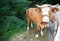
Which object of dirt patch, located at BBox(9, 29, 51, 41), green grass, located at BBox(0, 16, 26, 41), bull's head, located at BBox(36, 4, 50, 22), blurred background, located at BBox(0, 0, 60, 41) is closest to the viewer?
bull's head, located at BBox(36, 4, 50, 22)

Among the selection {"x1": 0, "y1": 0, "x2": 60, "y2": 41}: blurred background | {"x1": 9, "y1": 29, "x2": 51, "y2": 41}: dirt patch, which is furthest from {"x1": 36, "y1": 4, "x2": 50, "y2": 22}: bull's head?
{"x1": 0, "y1": 0, "x2": 60, "y2": 41}: blurred background

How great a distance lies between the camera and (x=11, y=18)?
5328mm

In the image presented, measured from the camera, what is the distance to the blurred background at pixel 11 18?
5058mm

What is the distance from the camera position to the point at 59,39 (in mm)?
2379

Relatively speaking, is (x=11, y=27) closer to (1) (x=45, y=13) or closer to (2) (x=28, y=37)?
(2) (x=28, y=37)

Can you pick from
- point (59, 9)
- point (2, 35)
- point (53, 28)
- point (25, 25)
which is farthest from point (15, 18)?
point (59, 9)

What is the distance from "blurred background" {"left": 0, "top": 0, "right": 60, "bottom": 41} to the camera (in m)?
5.06

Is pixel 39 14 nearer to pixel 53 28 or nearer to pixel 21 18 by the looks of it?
pixel 53 28

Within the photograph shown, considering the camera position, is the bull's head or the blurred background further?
the blurred background

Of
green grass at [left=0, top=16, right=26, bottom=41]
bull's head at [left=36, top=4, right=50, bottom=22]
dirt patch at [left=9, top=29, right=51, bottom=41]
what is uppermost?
bull's head at [left=36, top=4, right=50, bottom=22]

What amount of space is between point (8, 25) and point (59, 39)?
2.91 metres

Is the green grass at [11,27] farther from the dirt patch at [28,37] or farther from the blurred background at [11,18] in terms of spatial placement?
the dirt patch at [28,37]

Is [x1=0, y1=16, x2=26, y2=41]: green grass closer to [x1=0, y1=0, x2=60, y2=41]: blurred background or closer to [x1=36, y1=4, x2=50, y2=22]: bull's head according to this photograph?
[x1=0, y1=0, x2=60, y2=41]: blurred background

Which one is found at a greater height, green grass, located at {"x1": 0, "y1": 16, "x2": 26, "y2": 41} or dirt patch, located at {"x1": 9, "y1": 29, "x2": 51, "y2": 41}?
green grass, located at {"x1": 0, "y1": 16, "x2": 26, "y2": 41}
